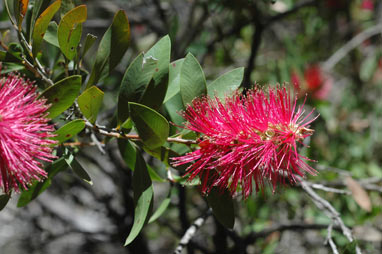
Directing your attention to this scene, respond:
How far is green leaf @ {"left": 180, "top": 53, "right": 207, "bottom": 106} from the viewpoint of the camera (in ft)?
3.51

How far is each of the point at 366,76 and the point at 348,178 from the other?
1550 millimetres

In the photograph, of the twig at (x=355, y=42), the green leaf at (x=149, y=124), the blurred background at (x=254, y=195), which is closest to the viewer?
the green leaf at (x=149, y=124)

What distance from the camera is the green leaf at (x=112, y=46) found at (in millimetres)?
1063

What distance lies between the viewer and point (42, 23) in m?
1.02

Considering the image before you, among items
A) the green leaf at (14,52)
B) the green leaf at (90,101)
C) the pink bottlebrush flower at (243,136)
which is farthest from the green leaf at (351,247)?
the green leaf at (14,52)

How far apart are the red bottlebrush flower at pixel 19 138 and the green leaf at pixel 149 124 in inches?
8.7

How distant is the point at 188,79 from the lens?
108 centimetres

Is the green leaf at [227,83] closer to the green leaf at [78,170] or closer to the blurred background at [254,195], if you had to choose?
the green leaf at [78,170]

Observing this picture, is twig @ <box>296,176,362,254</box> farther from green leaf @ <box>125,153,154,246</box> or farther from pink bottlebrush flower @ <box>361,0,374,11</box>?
pink bottlebrush flower @ <box>361,0,374,11</box>

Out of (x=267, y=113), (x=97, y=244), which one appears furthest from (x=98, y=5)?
(x=267, y=113)

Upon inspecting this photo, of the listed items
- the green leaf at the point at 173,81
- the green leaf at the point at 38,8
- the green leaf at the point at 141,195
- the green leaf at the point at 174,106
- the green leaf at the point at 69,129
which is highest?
the green leaf at the point at 38,8

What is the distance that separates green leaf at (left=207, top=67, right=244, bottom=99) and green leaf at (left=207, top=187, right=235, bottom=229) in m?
0.29

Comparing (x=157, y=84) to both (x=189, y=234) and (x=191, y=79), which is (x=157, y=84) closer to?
(x=191, y=79)

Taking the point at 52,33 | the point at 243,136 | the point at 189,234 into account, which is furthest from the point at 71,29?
the point at 189,234
